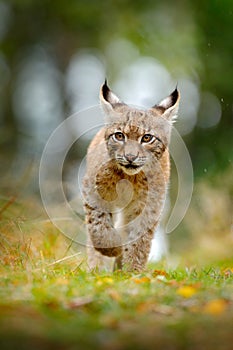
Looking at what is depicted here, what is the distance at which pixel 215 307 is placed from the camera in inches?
144

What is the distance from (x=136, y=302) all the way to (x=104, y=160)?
269 centimetres

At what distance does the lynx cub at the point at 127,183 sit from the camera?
6.30 m

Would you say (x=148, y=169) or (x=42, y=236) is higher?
(x=148, y=169)

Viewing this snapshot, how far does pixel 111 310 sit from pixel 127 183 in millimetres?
2858

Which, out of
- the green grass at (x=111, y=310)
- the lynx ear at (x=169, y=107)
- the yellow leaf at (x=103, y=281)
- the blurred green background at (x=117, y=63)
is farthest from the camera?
the blurred green background at (x=117, y=63)

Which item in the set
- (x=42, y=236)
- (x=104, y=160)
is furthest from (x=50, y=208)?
(x=104, y=160)

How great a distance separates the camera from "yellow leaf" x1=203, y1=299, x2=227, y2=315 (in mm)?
3609

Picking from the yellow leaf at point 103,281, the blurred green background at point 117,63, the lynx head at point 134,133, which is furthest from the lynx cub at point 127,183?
the blurred green background at point 117,63

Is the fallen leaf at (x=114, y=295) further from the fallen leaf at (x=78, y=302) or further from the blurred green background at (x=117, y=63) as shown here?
the blurred green background at (x=117, y=63)

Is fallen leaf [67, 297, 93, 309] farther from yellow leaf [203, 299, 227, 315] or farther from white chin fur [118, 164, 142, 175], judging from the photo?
white chin fur [118, 164, 142, 175]

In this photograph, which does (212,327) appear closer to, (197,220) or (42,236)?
(42,236)

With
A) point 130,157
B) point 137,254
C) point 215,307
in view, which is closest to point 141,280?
point 215,307

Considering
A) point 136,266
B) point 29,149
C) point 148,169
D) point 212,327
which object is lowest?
point 29,149

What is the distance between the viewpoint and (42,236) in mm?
7340
